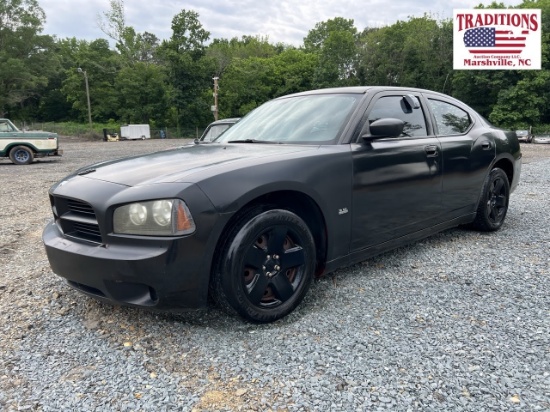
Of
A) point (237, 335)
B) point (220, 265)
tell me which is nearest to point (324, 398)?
point (237, 335)

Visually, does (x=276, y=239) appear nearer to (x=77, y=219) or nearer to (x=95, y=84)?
(x=77, y=219)

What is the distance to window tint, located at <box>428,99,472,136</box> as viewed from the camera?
397 centimetres

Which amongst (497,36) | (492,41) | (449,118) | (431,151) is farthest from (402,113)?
(492,41)

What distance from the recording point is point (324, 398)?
1882 millimetres

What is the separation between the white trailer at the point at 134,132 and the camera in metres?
44.7

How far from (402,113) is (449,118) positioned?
2.73 feet

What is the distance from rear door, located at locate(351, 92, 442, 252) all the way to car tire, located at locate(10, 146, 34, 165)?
15896 millimetres

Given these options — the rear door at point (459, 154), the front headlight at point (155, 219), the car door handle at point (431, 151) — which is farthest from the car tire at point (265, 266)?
the rear door at point (459, 154)

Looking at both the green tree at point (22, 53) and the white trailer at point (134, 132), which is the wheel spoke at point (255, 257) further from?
the green tree at point (22, 53)

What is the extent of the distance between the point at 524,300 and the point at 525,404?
1.23 metres

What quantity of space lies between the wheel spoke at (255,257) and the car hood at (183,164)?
1.58 ft

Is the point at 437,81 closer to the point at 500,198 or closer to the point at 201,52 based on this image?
the point at 201,52

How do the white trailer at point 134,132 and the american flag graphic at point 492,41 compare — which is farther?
the white trailer at point 134,132

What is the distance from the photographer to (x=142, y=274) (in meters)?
2.16
